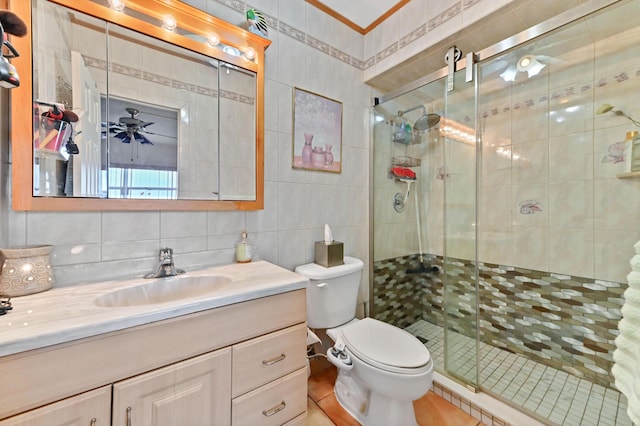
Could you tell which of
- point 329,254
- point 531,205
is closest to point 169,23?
point 329,254

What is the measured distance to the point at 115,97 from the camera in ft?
3.43

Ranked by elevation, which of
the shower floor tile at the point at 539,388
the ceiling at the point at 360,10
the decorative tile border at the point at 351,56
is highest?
the ceiling at the point at 360,10

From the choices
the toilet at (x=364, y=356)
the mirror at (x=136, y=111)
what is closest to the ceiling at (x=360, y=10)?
the mirror at (x=136, y=111)

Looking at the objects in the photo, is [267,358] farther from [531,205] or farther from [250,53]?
[531,205]

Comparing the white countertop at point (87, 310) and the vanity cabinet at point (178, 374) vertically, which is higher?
the white countertop at point (87, 310)

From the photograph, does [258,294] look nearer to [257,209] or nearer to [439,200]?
[257,209]

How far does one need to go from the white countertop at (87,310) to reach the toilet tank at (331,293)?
391mm

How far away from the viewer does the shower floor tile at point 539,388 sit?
4.19ft

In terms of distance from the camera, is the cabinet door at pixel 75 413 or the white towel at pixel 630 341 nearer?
the cabinet door at pixel 75 413

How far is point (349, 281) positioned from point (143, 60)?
1.50 m

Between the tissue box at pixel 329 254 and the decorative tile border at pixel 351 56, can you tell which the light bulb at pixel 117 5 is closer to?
the decorative tile border at pixel 351 56

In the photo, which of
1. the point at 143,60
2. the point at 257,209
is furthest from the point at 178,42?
the point at 257,209

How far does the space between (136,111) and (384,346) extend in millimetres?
1586

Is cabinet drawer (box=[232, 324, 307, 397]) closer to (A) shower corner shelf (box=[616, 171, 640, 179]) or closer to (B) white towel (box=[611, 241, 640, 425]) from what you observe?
(B) white towel (box=[611, 241, 640, 425])
